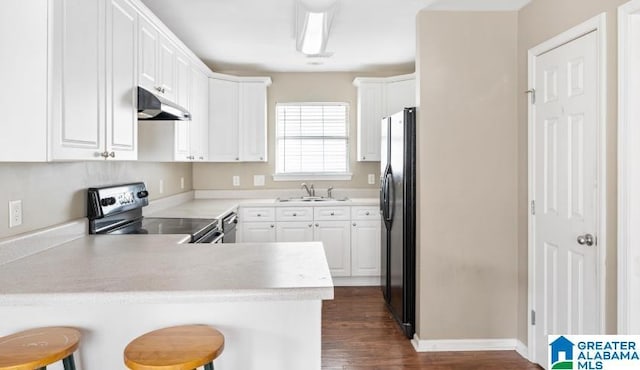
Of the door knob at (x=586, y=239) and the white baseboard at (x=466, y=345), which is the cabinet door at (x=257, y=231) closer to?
the white baseboard at (x=466, y=345)

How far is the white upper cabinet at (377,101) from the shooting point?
4.67m

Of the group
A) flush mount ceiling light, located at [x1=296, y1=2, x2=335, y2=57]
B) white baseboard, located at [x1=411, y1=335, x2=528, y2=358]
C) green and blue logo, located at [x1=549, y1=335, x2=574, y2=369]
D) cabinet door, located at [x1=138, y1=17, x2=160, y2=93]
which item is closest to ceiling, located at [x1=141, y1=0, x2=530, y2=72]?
flush mount ceiling light, located at [x1=296, y1=2, x2=335, y2=57]

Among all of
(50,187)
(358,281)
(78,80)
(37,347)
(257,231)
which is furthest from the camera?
(358,281)

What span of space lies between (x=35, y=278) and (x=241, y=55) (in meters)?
3.23

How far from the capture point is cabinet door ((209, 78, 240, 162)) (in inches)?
177

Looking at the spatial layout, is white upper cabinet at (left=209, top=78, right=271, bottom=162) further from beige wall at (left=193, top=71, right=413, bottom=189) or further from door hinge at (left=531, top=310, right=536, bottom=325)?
door hinge at (left=531, top=310, right=536, bottom=325)

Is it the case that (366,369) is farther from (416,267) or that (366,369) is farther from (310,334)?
(310,334)

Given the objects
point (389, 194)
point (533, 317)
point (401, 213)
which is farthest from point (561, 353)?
point (389, 194)

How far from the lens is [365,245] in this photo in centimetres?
445

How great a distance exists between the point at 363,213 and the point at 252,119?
5.06ft

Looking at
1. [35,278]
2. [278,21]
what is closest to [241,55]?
[278,21]

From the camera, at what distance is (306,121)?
5074 mm

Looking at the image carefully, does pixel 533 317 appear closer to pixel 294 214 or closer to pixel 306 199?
pixel 294 214

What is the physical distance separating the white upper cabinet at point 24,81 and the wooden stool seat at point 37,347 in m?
0.62
